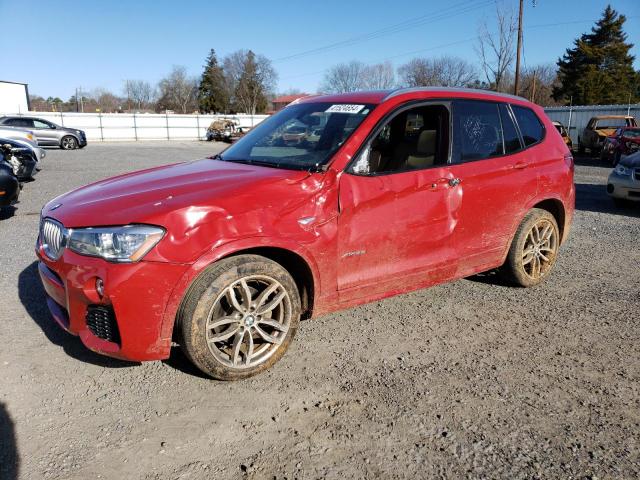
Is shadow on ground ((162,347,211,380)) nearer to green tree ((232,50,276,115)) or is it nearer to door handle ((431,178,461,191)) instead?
door handle ((431,178,461,191))

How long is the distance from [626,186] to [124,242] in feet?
30.8

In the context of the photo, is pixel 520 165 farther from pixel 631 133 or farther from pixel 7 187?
pixel 631 133

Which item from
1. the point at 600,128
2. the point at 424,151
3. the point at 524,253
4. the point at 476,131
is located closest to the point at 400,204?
the point at 424,151

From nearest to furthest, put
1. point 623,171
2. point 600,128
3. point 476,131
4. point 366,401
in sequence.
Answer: point 366,401
point 476,131
point 623,171
point 600,128

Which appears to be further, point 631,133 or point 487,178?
point 631,133

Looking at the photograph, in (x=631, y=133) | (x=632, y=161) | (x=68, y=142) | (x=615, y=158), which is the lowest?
(x=615, y=158)

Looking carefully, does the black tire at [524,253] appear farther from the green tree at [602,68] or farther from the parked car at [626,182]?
the green tree at [602,68]

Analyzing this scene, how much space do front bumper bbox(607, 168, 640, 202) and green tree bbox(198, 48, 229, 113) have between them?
72010mm

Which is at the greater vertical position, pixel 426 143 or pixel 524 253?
pixel 426 143

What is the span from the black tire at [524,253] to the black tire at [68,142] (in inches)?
1072

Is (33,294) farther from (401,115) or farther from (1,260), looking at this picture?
(401,115)

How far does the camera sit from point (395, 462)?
247 centimetres

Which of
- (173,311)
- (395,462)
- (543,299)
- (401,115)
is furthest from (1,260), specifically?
(543,299)

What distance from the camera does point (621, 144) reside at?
61.5ft
